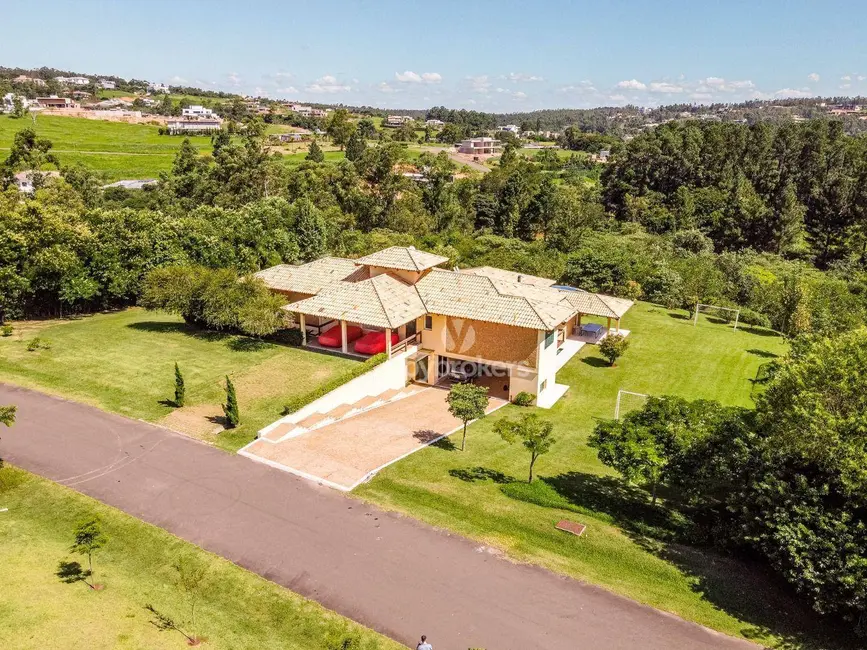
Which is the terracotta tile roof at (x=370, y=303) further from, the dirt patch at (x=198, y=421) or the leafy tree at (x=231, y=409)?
the leafy tree at (x=231, y=409)

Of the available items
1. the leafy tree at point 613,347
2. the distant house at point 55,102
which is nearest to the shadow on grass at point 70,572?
the leafy tree at point 613,347

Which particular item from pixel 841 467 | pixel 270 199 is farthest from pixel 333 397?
pixel 270 199

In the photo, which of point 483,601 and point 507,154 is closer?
point 483,601

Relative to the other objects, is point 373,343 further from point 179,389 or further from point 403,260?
point 179,389

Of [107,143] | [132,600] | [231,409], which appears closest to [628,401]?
[231,409]

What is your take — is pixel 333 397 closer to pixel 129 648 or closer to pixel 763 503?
pixel 129 648

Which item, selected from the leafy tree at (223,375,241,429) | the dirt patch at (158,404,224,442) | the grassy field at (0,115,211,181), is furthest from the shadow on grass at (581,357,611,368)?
the grassy field at (0,115,211,181)
